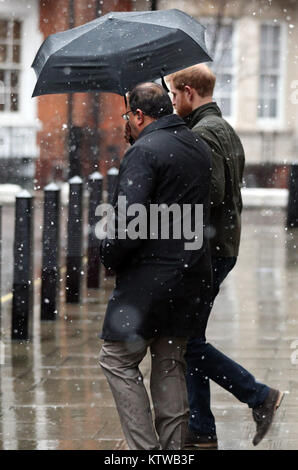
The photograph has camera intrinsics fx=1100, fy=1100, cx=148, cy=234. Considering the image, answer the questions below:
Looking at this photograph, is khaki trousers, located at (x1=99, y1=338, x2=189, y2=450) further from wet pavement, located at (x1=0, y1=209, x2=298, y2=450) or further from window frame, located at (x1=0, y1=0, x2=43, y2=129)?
window frame, located at (x1=0, y1=0, x2=43, y2=129)

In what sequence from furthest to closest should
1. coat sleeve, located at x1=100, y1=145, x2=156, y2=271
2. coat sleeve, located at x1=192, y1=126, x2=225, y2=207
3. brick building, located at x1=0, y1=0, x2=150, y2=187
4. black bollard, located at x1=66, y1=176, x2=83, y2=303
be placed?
brick building, located at x1=0, y1=0, x2=150, y2=187, black bollard, located at x1=66, y1=176, x2=83, y2=303, coat sleeve, located at x1=192, y1=126, x2=225, y2=207, coat sleeve, located at x1=100, y1=145, x2=156, y2=271

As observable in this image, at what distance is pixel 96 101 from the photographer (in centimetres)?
2136

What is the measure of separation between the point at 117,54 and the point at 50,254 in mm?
4317

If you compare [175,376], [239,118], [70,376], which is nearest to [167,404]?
[175,376]

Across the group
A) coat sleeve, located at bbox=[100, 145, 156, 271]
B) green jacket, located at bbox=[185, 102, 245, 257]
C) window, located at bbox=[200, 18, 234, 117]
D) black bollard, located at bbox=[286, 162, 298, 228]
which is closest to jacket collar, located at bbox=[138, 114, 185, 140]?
coat sleeve, located at bbox=[100, 145, 156, 271]

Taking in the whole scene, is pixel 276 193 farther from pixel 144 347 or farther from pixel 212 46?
pixel 144 347

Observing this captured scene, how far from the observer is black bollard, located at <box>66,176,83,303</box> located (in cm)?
1014

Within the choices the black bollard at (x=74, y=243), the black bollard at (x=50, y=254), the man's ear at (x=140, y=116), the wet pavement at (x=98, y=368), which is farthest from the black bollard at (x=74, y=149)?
the man's ear at (x=140, y=116)

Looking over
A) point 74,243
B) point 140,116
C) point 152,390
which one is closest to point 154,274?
point 152,390

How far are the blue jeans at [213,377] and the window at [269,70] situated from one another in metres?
22.7

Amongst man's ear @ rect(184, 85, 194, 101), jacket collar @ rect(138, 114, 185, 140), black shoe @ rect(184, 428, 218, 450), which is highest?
man's ear @ rect(184, 85, 194, 101)

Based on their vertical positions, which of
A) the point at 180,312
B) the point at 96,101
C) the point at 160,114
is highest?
the point at 96,101

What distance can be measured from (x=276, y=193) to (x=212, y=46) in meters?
3.71

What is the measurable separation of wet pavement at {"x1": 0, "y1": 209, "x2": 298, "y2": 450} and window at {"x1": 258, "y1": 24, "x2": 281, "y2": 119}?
16570mm
